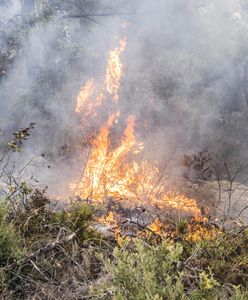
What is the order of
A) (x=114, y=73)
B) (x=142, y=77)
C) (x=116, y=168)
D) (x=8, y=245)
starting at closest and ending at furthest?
(x=8, y=245) → (x=116, y=168) → (x=114, y=73) → (x=142, y=77)

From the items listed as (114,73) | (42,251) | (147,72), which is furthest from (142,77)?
(42,251)

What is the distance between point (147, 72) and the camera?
12.7 m

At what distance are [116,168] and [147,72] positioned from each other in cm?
577

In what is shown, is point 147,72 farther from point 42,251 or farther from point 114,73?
point 42,251

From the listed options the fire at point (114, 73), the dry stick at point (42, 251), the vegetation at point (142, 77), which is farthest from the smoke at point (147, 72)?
the dry stick at point (42, 251)

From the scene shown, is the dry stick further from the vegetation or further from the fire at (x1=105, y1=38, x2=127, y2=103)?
the fire at (x1=105, y1=38, x2=127, y2=103)

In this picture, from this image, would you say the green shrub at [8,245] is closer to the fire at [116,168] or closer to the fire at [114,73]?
the fire at [116,168]

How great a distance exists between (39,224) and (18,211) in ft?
0.85

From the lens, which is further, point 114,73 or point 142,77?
point 142,77

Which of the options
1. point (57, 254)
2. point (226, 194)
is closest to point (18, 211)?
point (57, 254)

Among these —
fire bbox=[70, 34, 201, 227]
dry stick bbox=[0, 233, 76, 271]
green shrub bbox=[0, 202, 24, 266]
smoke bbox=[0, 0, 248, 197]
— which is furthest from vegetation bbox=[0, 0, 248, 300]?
green shrub bbox=[0, 202, 24, 266]

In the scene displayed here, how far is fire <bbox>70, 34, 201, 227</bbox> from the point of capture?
6.54 m

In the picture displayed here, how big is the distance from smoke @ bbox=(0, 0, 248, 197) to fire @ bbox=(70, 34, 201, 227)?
403 millimetres

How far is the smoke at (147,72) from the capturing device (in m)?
11.1
